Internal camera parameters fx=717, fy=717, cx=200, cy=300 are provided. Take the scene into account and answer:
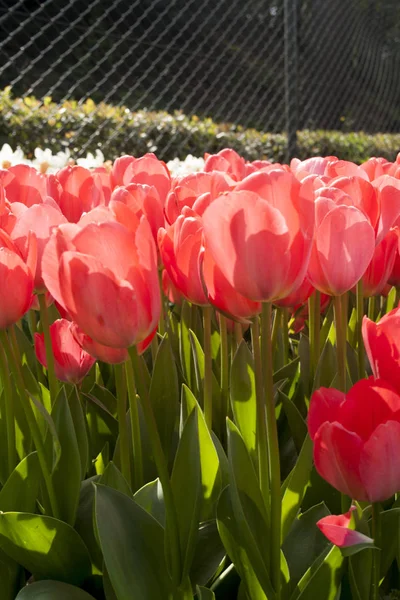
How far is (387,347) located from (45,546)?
41 cm

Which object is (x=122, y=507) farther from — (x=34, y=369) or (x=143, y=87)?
(x=143, y=87)

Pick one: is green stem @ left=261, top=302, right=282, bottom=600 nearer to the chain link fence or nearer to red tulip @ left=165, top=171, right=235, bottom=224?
red tulip @ left=165, top=171, right=235, bottom=224

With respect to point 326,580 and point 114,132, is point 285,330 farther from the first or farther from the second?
point 114,132

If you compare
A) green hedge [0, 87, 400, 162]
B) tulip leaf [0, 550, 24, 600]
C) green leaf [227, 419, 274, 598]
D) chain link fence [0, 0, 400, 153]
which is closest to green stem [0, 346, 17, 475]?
tulip leaf [0, 550, 24, 600]

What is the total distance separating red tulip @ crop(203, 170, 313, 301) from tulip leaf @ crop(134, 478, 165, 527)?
10.9 inches

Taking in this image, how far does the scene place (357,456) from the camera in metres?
0.53

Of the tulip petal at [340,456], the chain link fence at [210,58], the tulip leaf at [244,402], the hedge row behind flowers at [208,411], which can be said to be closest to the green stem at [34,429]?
the hedge row behind flowers at [208,411]

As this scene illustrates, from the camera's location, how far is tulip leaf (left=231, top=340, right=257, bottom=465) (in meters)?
0.83

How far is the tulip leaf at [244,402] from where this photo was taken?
833 millimetres

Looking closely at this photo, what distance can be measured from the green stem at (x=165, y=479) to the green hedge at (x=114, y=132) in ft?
16.0

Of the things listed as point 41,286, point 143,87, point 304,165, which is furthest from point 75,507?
point 143,87

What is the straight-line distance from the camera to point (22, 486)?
2.59 ft

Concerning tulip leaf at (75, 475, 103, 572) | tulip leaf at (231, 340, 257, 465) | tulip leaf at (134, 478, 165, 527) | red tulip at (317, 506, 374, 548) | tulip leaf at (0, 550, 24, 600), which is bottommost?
tulip leaf at (0, 550, 24, 600)

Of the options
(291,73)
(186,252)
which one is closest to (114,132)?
(291,73)
